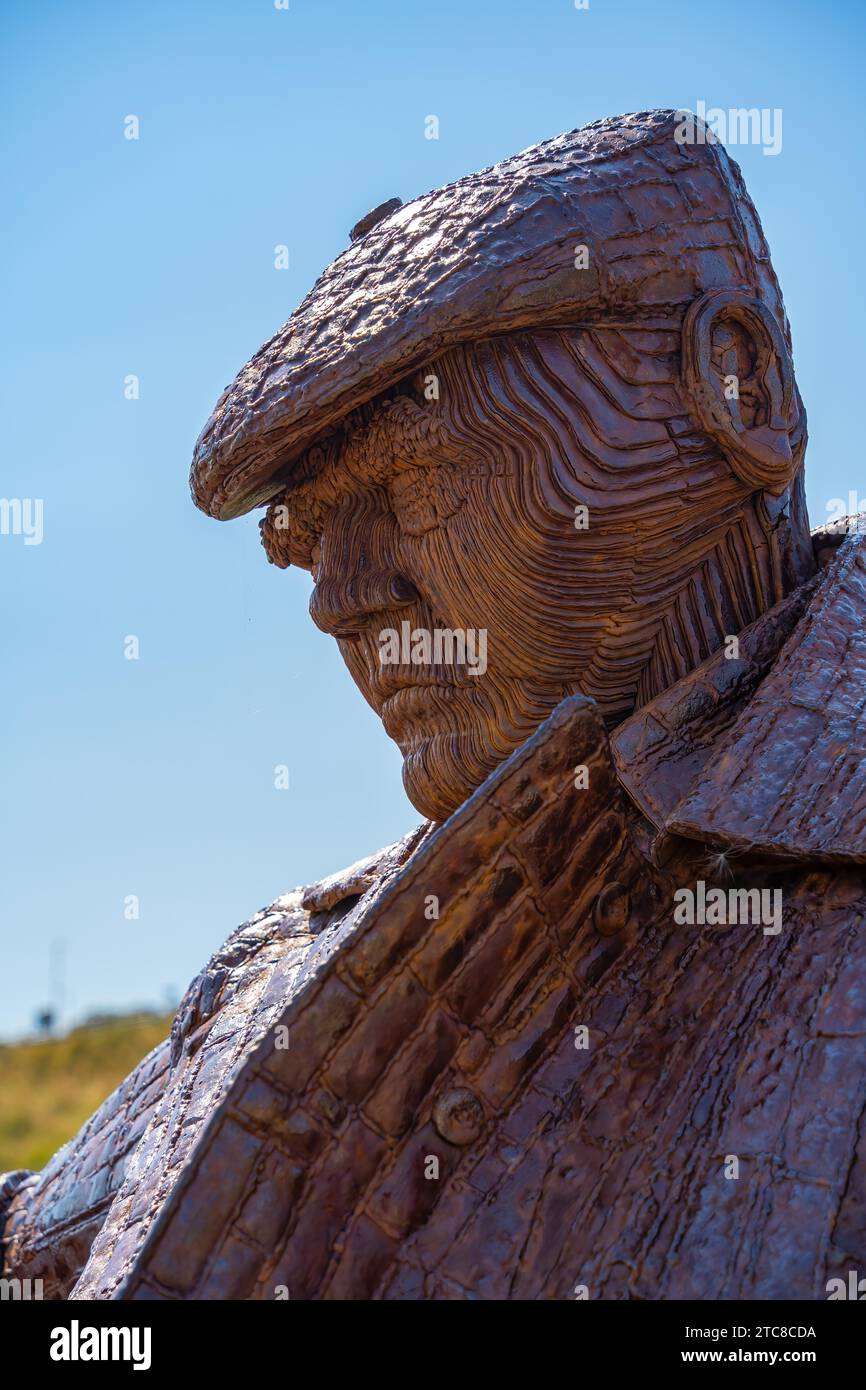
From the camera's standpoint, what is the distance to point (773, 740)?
3055mm

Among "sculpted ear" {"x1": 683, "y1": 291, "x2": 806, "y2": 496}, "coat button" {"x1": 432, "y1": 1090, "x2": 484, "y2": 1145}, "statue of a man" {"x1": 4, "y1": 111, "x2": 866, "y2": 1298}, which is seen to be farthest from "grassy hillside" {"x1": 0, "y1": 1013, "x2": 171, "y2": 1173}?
"sculpted ear" {"x1": 683, "y1": 291, "x2": 806, "y2": 496}

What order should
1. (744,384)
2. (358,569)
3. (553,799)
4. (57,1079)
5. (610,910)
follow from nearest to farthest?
(553,799)
(610,910)
(744,384)
(358,569)
(57,1079)

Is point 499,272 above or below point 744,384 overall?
above

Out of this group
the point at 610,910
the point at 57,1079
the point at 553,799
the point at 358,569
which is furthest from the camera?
the point at 57,1079

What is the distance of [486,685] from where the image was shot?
11.5ft

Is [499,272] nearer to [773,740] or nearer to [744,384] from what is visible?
[744,384]

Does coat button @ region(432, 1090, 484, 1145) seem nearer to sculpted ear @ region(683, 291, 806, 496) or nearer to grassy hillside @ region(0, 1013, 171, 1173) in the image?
sculpted ear @ region(683, 291, 806, 496)

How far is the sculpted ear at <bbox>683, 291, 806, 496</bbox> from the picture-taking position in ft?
11.3

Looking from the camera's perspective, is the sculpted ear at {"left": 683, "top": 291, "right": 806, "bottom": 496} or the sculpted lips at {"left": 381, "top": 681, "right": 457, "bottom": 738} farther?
the sculpted lips at {"left": 381, "top": 681, "right": 457, "bottom": 738}

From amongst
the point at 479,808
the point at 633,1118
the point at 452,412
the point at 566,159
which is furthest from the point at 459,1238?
the point at 566,159

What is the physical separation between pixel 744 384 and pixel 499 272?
0.63 m

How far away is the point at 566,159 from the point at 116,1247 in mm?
2476

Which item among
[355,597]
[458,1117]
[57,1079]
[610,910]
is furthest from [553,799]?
[57,1079]

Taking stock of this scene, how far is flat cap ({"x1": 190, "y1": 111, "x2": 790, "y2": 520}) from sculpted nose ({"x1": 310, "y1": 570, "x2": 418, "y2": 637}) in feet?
0.94
